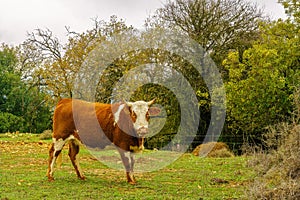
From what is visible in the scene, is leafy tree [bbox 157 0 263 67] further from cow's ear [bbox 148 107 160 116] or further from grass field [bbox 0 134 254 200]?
cow's ear [bbox 148 107 160 116]

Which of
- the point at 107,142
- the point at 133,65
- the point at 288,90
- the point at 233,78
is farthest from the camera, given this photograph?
the point at 233,78

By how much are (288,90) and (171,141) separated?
8.50 metres

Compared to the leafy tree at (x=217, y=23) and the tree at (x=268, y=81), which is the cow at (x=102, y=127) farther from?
the leafy tree at (x=217, y=23)

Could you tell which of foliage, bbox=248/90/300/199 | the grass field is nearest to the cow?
the grass field

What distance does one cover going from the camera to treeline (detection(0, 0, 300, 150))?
67.2ft

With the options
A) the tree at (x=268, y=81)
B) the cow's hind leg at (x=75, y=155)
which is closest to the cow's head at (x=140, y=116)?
the cow's hind leg at (x=75, y=155)

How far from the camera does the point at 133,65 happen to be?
21.4 metres

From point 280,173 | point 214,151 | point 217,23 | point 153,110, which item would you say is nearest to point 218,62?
point 217,23

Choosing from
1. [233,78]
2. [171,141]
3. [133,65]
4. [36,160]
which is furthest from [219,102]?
[36,160]

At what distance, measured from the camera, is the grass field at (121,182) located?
8.14 metres

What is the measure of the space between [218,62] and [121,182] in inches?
737

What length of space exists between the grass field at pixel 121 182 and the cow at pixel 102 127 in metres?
0.60

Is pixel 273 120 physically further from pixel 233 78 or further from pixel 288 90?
pixel 233 78

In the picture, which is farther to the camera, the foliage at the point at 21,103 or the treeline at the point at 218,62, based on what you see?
the foliage at the point at 21,103
